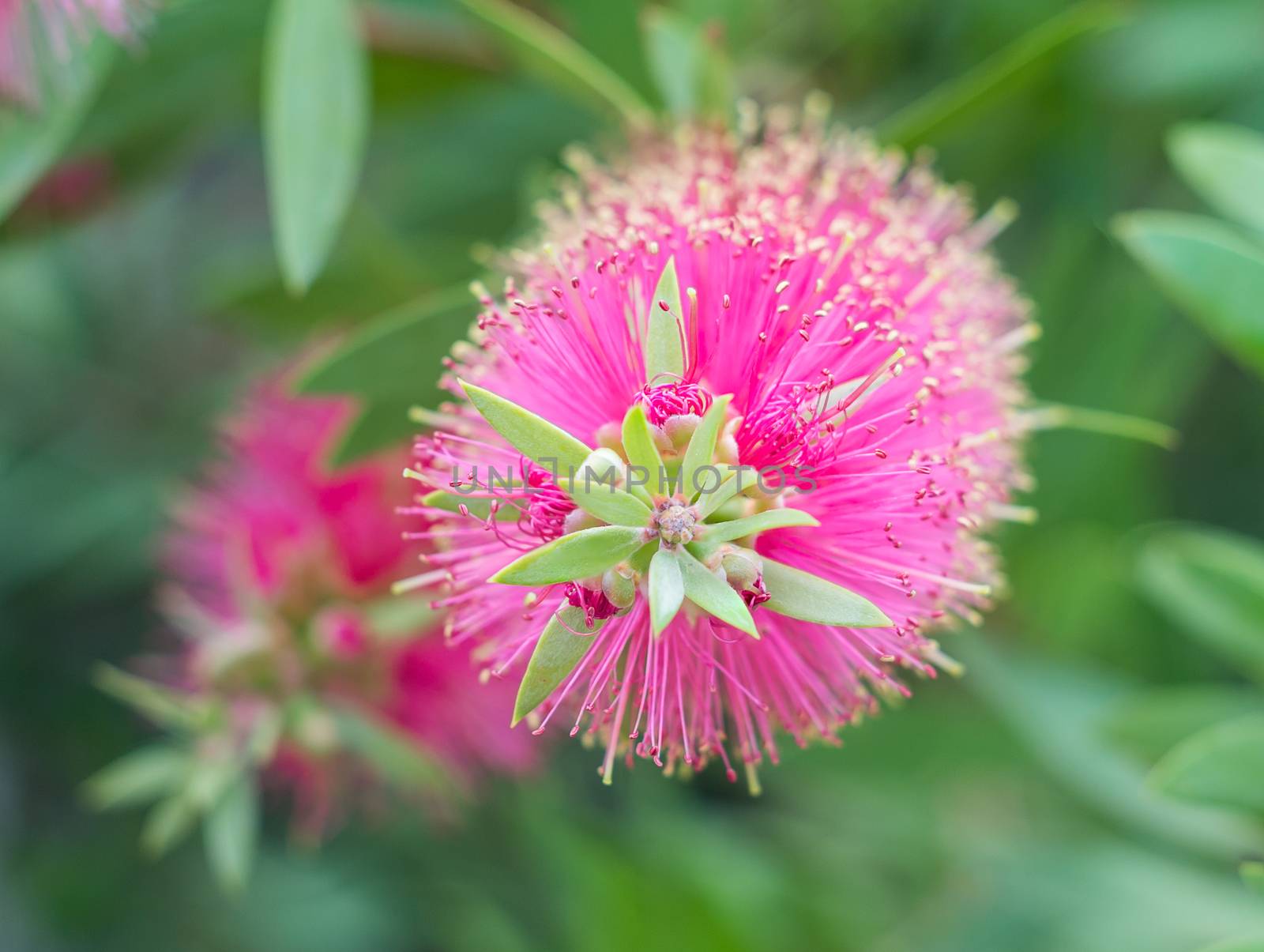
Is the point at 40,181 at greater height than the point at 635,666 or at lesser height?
greater

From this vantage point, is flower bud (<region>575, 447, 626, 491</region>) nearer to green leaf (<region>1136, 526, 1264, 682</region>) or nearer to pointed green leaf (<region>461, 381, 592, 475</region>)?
pointed green leaf (<region>461, 381, 592, 475</region>)

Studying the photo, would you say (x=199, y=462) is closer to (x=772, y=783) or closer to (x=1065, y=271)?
(x=772, y=783)

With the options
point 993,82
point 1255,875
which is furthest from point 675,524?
point 993,82

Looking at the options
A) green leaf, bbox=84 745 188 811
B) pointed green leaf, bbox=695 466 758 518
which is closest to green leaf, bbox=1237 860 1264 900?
pointed green leaf, bbox=695 466 758 518

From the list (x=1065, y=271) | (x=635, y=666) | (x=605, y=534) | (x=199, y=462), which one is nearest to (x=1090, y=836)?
(x=1065, y=271)

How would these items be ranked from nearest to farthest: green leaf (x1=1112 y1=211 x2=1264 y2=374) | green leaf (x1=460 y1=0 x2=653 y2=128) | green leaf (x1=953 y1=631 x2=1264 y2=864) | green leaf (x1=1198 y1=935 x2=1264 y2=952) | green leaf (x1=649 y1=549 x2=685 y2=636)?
green leaf (x1=649 y1=549 x2=685 y2=636), green leaf (x1=1198 y1=935 x2=1264 y2=952), green leaf (x1=1112 y1=211 x2=1264 y2=374), green leaf (x1=460 y1=0 x2=653 y2=128), green leaf (x1=953 y1=631 x2=1264 y2=864)

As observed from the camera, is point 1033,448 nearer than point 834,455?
No

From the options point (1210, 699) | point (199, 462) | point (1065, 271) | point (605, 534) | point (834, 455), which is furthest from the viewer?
point (199, 462)

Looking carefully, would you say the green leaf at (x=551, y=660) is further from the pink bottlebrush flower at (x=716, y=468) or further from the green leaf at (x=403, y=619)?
the green leaf at (x=403, y=619)
